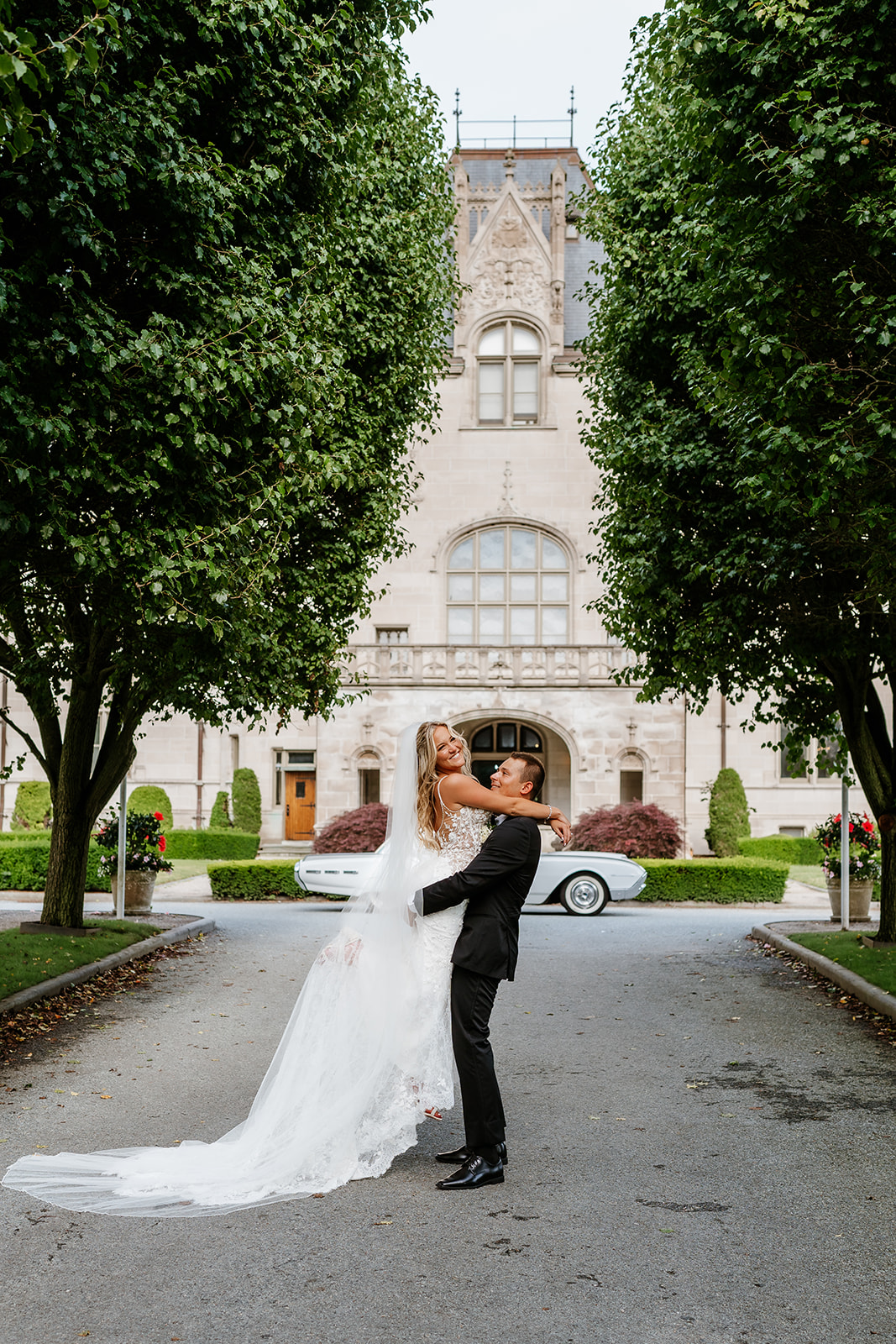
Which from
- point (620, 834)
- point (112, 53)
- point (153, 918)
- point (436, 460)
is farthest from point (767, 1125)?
point (436, 460)

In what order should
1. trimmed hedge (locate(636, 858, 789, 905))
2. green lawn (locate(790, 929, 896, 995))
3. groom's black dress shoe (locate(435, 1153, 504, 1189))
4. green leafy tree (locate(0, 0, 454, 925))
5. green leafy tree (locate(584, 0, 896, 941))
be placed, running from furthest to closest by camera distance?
trimmed hedge (locate(636, 858, 789, 905))
green lawn (locate(790, 929, 896, 995))
green leafy tree (locate(584, 0, 896, 941))
green leafy tree (locate(0, 0, 454, 925))
groom's black dress shoe (locate(435, 1153, 504, 1189))

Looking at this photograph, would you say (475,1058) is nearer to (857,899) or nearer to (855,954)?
(855,954)

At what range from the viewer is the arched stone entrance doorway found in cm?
3309

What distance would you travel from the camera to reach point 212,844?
1211 inches

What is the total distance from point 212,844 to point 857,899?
17.5 meters

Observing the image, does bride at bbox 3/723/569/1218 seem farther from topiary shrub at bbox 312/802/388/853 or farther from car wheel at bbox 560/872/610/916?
topiary shrub at bbox 312/802/388/853

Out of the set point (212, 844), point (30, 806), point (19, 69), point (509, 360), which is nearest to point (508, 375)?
point (509, 360)

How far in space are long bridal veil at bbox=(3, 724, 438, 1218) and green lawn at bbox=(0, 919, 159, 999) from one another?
15.7 ft

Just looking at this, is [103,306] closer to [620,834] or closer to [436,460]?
[620,834]

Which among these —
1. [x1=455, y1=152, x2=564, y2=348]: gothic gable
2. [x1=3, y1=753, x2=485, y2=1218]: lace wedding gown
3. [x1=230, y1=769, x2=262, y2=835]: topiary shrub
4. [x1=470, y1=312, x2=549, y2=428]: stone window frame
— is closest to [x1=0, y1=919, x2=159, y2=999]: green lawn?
[x1=3, y1=753, x2=485, y2=1218]: lace wedding gown

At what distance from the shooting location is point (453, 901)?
555cm

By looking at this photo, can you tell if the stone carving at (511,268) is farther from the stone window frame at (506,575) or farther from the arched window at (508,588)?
the arched window at (508,588)

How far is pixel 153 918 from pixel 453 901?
480 inches

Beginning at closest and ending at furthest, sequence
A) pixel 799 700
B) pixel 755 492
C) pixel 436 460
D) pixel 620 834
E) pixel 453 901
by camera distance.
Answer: pixel 453 901 → pixel 755 492 → pixel 799 700 → pixel 620 834 → pixel 436 460
